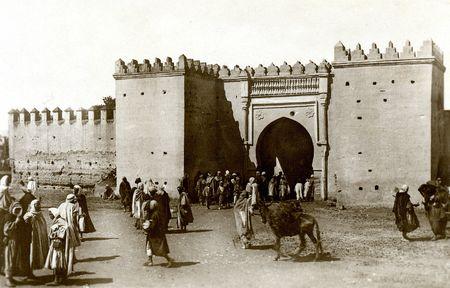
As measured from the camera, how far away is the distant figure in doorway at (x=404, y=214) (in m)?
12.8

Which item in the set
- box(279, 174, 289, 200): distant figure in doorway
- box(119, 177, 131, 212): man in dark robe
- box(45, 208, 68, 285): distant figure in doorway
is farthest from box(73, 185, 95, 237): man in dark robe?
box(279, 174, 289, 200): distant figure in doorway

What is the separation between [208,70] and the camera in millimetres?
23500

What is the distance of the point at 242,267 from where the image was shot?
9953 mm

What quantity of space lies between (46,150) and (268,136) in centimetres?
1142

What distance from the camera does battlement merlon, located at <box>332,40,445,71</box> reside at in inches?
768

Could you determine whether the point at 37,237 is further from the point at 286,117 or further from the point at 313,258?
the point at 286,117

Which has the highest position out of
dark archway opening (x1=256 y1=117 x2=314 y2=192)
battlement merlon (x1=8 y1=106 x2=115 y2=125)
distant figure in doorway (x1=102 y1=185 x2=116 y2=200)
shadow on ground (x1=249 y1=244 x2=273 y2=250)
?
battlement merlon (x1=8 y1=106 x2=115 y2=125)

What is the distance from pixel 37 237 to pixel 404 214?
26.1 ft

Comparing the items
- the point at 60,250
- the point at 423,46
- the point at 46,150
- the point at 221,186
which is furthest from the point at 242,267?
the point at 46,150

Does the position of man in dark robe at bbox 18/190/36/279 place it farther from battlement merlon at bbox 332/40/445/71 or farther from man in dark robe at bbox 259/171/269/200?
battlement merlon at bbox 332/40/445/71

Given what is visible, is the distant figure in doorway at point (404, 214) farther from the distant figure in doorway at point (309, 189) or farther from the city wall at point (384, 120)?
the distant figure in doorway at point (309, 189)

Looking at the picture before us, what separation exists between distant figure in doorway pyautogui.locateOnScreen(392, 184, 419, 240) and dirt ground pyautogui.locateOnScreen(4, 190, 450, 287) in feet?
1.04

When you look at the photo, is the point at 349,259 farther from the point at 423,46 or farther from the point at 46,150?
the point at 46,150

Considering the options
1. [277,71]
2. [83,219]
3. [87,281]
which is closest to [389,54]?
[277,71]
